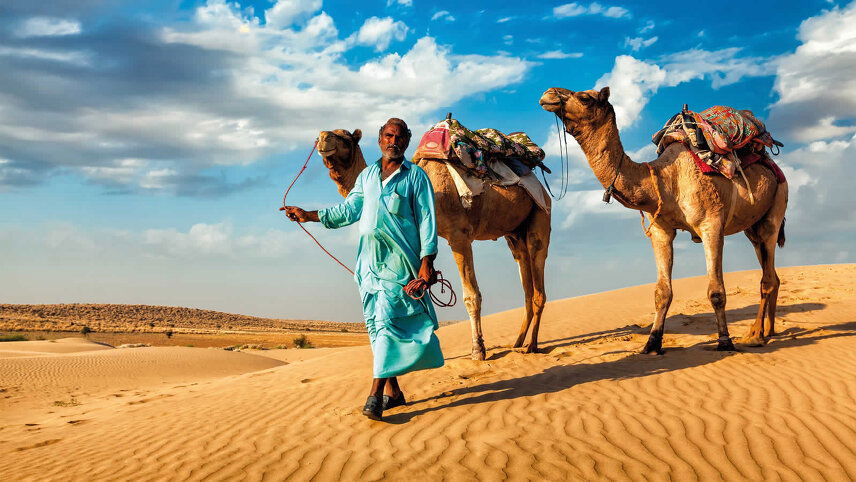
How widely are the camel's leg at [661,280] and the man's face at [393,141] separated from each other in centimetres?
488

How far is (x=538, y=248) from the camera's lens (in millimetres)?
10320

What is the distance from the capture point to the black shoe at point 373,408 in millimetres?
6074

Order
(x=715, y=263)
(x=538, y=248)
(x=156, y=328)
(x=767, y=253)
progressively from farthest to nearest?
(x=156, y=328)
(x=767, y=253)
(x=538, y=248)
(x=715, y=263)

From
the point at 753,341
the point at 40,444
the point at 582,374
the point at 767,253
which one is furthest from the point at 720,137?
the point at 40,444

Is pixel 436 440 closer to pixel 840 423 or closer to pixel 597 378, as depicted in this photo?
pixel 597 378

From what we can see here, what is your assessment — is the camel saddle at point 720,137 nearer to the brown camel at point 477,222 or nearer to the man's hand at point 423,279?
the brown camel at point 477,222

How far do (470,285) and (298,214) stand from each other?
327 cm

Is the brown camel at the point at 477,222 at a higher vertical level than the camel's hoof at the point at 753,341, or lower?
higher

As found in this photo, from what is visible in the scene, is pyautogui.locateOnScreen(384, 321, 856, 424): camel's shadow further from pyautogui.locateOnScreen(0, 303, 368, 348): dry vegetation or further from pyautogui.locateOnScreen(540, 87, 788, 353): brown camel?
pyautogui.locateOnScreen(0, 303, 368, 348): dry vegetation

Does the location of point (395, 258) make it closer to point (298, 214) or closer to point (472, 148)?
point (298, 214)

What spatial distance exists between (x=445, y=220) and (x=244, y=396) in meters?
3.70

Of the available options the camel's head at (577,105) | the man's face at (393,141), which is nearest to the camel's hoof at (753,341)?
the camel's head at (577,105)

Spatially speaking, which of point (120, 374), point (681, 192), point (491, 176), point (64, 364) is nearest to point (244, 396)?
point (491, 176)

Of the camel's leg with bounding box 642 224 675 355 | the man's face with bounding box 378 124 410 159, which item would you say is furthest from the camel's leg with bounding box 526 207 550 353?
the man's face with bounding box 378 124 410 159
